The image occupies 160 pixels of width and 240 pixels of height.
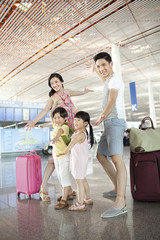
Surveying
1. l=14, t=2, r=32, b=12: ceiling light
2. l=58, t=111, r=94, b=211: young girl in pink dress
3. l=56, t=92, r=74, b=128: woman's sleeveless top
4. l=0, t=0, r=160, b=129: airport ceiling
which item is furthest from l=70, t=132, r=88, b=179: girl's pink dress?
l=14, t=2, r=32, b=12: ceiling light

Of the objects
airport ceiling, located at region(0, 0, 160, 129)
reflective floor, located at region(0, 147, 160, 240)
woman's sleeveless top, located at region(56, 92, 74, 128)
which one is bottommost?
reflective floor, located at region(0, 147, 160, 240)

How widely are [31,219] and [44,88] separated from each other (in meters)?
17.8

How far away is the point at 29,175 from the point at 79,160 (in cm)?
100

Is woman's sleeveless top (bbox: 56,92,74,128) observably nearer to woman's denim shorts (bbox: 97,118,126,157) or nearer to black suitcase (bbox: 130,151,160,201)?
woman's denim shorts (bbox: 97,118,126,157)

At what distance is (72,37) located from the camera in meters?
10.4

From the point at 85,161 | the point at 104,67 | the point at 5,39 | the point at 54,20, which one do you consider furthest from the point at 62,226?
the point at 5,39

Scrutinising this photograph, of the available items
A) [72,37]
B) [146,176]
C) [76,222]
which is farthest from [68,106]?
[72,37]

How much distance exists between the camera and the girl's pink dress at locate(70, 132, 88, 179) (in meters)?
2.52

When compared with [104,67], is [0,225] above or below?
below

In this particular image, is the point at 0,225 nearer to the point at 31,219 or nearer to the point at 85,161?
the point at 31,219

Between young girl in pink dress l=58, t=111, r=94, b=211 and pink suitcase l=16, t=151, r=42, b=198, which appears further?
pink suitcase l=16, t=151, r=42, b=198

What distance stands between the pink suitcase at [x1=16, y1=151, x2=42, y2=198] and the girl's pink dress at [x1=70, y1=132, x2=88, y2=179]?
0.85 m

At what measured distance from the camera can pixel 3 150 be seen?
1430cm

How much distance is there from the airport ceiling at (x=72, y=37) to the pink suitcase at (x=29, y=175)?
6312 mm
